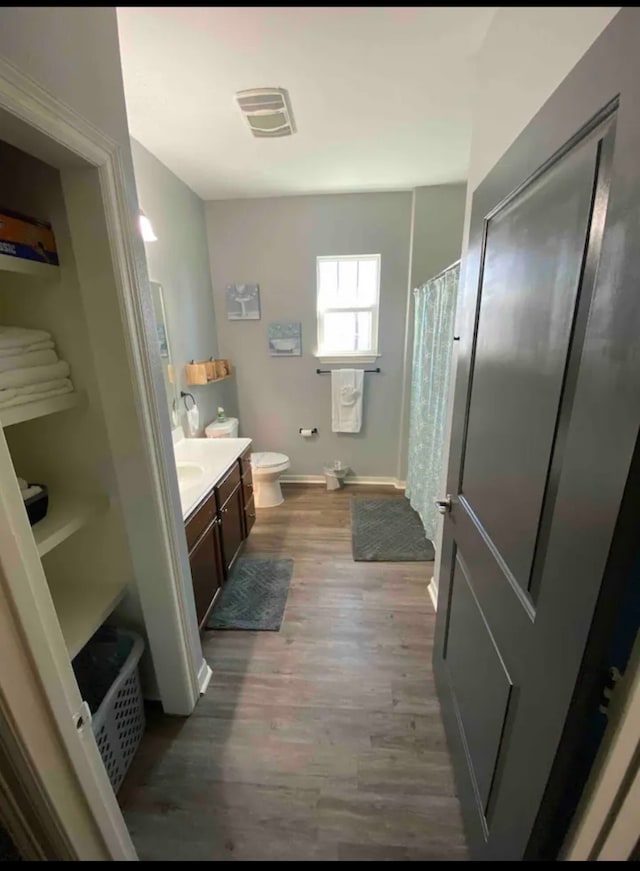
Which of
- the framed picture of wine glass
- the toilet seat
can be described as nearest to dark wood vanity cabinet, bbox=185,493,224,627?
the toilet seat

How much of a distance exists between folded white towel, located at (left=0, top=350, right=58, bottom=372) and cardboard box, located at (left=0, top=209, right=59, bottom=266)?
0.26m

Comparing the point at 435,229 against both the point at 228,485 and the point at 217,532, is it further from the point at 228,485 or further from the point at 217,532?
the point at 217,532

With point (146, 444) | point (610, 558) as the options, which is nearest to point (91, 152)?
point (146, 444)

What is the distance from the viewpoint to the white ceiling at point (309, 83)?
132cm

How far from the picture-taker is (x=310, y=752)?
1.44m

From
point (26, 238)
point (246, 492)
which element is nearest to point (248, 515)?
point (246, 492)

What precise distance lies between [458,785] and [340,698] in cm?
54

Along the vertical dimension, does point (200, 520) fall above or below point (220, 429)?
below

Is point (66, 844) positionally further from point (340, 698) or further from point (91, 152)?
point (91, 152)

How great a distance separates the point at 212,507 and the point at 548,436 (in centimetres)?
167

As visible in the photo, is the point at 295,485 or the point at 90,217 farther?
the point at 295,485

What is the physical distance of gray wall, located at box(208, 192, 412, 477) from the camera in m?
3.20

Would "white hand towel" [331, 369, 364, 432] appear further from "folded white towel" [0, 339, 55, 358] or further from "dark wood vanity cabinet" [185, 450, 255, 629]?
"folded white towel" [0, 339, 55, 358]

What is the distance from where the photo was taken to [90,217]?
1.01 metres
